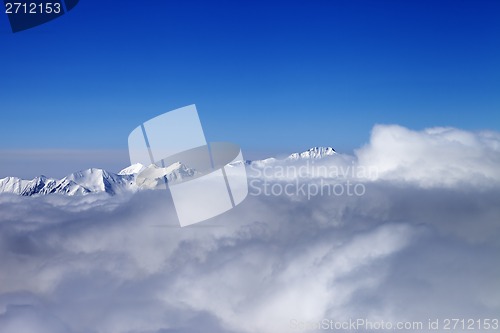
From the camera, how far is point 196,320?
133 m

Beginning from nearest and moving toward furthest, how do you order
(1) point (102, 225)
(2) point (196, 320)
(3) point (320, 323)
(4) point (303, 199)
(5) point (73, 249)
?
(3) point (320, 323) < (2) point (196, 320) < (5) point (73, 249) < (1) point (102, 225) < (4) point (303, 199)

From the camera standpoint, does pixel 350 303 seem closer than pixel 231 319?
Yes

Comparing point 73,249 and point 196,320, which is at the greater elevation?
point 73,249

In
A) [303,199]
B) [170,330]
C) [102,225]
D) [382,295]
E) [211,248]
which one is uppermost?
[303,199]

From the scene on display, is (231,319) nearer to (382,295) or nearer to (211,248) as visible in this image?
(211,248)

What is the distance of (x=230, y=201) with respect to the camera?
188625 mm

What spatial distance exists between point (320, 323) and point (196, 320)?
4028cm

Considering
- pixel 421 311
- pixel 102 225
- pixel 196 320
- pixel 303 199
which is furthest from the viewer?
pixel 303 199

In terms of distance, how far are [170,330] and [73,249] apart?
201 feet

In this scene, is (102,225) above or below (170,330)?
above

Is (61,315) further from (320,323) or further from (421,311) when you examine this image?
(421,311)

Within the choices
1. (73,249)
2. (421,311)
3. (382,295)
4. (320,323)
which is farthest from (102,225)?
(421,311)

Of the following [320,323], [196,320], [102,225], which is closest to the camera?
[320,323]

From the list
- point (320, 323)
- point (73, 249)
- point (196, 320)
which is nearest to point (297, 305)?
point (320, 323)
